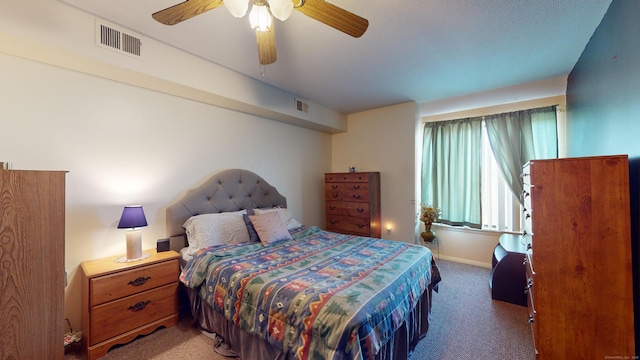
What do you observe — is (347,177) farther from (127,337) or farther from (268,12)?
(127,337)

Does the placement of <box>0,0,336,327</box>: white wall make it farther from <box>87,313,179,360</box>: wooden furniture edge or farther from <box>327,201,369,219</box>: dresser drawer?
<box>327,201,369,219</box>: dresser drawer

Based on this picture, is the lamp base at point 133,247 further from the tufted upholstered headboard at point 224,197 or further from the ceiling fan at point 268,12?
the ceiling fan at point 268,12

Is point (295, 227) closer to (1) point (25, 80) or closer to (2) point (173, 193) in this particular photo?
(2) point (173, 193)

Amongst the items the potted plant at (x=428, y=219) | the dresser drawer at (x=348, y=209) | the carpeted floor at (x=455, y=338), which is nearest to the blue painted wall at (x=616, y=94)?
the carpeted floor at (x=455, y=338)

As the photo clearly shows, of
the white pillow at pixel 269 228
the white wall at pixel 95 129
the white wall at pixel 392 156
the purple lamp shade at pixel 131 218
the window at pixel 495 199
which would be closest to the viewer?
the white wall at pixel 95 129

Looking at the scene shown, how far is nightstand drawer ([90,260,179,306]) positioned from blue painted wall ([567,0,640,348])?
3.19m

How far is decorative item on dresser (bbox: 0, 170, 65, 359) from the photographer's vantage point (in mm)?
1332

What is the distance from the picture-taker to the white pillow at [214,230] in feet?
7.74

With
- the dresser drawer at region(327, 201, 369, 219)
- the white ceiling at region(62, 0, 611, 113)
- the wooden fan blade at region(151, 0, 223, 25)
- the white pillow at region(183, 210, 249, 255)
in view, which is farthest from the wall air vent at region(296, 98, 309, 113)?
the wooden fan blade at region(151, 0, 223, 25)

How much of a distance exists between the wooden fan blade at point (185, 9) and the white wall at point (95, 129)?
900mm

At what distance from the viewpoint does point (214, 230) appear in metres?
2.46

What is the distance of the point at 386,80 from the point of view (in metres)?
2.97

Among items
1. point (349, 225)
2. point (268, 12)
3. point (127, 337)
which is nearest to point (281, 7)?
point (268, 12)

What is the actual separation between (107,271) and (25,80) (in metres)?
1.56
